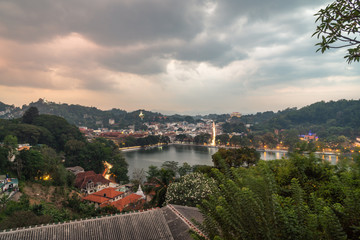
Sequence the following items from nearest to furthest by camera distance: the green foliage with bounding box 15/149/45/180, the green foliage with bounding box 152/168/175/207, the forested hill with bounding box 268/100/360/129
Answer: the green foliage with bounding box 152/168/175/207, the green foliage with bounding box 15/149/45/180, the forested hill with bounding box 268/100/360/129

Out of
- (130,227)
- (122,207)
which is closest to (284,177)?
(130,227)

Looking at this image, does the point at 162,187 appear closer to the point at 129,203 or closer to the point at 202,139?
the point at 129,203

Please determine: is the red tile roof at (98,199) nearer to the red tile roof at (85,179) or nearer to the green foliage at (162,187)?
the red tile roof at (85,179)

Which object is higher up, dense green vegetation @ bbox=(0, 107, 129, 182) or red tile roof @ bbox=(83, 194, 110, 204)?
dense green vegetation @ bbox=(0, 107, 129, 182)

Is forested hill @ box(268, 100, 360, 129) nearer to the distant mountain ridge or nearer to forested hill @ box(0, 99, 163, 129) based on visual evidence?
the distant mountain ridge

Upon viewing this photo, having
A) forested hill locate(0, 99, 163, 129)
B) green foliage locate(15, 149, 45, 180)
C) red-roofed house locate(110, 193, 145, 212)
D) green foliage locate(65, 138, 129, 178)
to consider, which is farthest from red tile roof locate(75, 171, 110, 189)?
forested hill locate(0, 99, 163, 129)

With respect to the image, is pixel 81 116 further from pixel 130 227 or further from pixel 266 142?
pixel 130 227

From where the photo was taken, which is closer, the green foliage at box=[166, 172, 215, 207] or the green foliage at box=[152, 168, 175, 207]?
the green foliage at box=[166, 172, 215, 207]

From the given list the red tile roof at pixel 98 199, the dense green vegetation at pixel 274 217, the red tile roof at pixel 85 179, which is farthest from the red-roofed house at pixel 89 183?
the dense green vegetation at pixel 274 217
